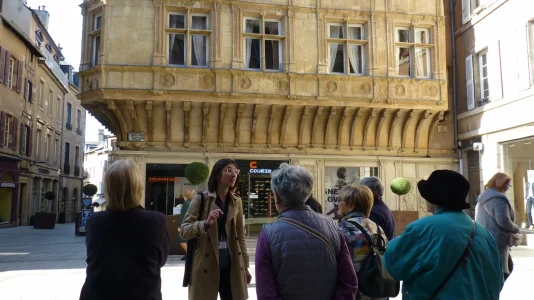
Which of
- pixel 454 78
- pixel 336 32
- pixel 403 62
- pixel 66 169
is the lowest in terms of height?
pixel 66 169

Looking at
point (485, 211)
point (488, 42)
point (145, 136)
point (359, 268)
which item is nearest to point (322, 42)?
point (488, 42)

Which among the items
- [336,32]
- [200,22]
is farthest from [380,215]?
[336,32]

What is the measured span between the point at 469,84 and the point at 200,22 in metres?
9.31

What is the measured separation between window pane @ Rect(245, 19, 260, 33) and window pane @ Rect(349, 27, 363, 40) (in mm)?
3135

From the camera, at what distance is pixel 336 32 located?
15.4 m

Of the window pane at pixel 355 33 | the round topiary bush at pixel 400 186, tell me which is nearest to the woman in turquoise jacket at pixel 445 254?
the round topiary bush at pixel 400 186

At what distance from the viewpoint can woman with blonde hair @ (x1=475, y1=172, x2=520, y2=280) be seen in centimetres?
506

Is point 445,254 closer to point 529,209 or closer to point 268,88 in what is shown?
point 268,88

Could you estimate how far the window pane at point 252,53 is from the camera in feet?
48.0

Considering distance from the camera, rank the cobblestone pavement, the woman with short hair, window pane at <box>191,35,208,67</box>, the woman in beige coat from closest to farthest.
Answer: the woman with short hair, the woman in beige coat, the cobblestone pavement, window pane at <box>191,35,208,67</box>

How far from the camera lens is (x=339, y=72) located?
15.2 metres

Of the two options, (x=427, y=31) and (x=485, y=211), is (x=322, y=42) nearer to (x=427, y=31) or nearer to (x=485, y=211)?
(x=427, y=31)

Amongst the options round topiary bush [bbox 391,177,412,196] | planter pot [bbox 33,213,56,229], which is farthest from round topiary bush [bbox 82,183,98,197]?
round topiary bush [bbox 391,177,412,196]

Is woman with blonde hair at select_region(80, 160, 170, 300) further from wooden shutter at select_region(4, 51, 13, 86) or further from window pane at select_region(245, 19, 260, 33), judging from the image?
wooden shutter at select_region(4, 51, 13, 86)
